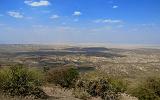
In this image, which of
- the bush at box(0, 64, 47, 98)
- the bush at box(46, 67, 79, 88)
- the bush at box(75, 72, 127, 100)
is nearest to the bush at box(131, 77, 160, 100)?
the bush at box(75, 72, 127, 100)

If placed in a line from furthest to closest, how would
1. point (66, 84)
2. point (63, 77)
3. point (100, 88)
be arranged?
1. point (63, 77)
2. point (66, 84)
3. point (100, 88)

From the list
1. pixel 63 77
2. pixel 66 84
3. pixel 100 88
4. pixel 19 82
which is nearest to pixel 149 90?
pixel 100 88

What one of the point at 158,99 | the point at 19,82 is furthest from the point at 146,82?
the point at 19,82

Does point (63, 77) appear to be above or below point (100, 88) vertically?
above

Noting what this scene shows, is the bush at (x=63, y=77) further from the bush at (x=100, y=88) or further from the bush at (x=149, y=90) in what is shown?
the bush at (x=149, y=90)

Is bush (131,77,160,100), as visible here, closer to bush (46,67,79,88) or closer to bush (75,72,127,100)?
bush (75,72,127,100)

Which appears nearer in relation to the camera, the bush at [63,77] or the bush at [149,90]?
the bush at [149,90]

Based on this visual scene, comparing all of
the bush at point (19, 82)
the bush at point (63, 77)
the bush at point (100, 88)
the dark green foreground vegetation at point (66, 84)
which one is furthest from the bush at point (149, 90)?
the bush at point (19, 82)

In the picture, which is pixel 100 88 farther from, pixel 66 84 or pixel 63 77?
pixel 63 77

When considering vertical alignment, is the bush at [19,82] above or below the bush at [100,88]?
above
